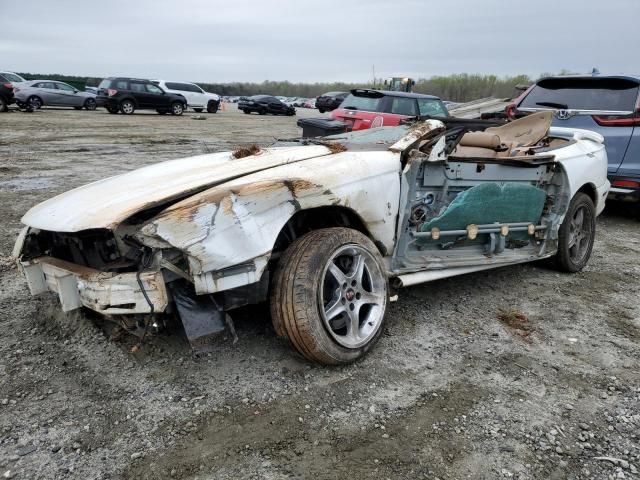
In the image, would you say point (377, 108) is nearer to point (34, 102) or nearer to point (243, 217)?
point (243, 217)

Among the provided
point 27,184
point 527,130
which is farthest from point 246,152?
point 27,184

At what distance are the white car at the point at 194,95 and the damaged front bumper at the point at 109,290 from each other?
22.7m

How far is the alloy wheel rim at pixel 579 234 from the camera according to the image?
4.58 metres

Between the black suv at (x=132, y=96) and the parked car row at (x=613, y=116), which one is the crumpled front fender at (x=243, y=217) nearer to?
the parked car row at (x=613, y=116)

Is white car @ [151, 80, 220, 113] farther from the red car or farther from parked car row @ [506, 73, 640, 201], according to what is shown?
parked car row @ [506, 73, 640, 201]

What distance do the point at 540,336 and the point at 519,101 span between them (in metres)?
4.64

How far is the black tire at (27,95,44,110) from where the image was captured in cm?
2097

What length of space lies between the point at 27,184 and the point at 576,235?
22.8ft

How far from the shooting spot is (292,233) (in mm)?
2896

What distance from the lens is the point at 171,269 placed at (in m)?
2.32

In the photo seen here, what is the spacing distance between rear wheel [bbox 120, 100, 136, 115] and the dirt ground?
2009 centimetres

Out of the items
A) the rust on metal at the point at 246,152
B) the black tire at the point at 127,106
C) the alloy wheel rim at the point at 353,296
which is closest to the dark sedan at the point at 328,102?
the black tire at the point at 127,106

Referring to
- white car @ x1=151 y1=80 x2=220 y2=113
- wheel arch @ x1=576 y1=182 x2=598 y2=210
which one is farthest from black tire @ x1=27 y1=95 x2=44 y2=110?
wheel arch @ x1=576 y1=182 x2=598 y2=210

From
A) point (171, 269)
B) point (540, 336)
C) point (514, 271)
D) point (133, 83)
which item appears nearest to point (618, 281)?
point (514, 271)
